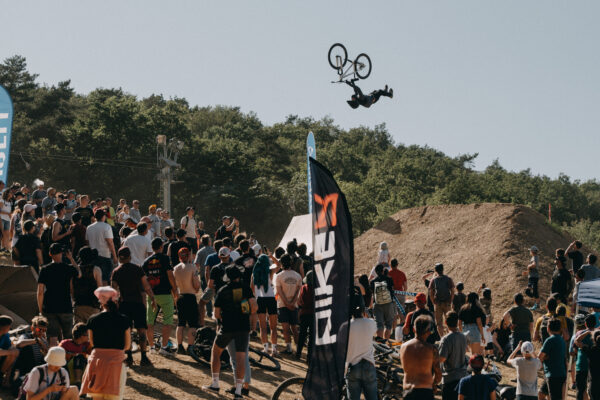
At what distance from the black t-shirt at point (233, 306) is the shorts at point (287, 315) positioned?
3.60 m

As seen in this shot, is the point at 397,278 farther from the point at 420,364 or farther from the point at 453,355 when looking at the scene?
the point at 420,364

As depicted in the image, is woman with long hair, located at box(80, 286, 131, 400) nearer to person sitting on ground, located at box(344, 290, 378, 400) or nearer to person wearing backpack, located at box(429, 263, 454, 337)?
person sitting on ground, located at box(344, 290, 378, 400)

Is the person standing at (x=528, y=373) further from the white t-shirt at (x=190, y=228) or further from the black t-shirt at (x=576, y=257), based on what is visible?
the white t-shirt at (x=190, y=228)

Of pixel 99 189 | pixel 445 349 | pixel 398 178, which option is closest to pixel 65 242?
pixel 445 349

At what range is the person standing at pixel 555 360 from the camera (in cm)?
1062

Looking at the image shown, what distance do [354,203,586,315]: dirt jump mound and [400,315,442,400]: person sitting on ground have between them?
1958cm

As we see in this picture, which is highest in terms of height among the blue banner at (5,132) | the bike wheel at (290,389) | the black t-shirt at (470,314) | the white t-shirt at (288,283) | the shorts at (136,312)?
the blue banner at (5,132)

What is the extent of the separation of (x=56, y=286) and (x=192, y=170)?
55.1 metres

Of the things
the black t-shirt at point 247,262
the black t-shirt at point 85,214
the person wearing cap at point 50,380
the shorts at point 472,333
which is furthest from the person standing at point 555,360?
the black t-shirt at point 85,214

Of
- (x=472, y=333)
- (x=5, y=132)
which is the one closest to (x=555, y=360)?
(x=472, y=333)

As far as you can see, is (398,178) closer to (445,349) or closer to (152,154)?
(152,154)

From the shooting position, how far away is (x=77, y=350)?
8695mm

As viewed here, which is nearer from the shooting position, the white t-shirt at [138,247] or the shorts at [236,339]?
the shorts at [236,339]

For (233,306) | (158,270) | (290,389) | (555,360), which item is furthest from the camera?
(158,270)
